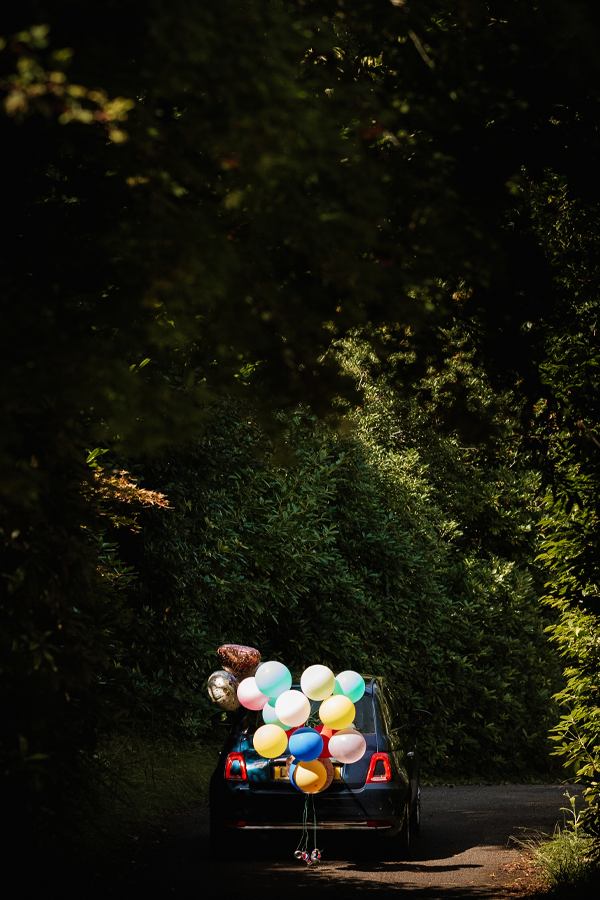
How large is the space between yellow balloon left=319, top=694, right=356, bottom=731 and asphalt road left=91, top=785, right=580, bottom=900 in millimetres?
946

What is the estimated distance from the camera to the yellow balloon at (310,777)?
7168 millimetres

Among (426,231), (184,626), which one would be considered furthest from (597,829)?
(184,626)

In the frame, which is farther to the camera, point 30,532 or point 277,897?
point 277,897

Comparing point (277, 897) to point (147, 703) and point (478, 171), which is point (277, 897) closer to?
point (478, 171)

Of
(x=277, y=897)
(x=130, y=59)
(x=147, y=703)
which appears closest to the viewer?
(x=130, y=59)

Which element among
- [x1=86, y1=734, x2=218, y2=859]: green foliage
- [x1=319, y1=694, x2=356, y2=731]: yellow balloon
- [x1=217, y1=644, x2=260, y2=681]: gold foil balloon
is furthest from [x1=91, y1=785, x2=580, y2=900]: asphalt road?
[x1=217, y1=644, x2=260, y2=681]: gold foil balloon

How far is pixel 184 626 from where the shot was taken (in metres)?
15.0

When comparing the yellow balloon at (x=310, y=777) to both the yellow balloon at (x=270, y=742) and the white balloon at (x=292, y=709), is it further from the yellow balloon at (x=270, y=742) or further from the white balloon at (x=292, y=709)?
the white balloon at (x=292, y=709)

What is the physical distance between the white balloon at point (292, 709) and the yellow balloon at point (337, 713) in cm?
16

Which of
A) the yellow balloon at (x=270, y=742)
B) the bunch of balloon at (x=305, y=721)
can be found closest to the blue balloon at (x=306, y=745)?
the bunch of balloon at (x=305, y=721)

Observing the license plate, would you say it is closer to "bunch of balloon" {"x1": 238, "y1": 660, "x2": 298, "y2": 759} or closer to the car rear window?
"bunch of balloon" {"x1": 238, "y1": 660, "x2": 298, "y2": 759}

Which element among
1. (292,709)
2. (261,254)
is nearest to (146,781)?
(292,709)

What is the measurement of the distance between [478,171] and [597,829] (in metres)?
5.06

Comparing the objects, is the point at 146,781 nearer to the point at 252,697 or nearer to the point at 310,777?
the point at 252,697
